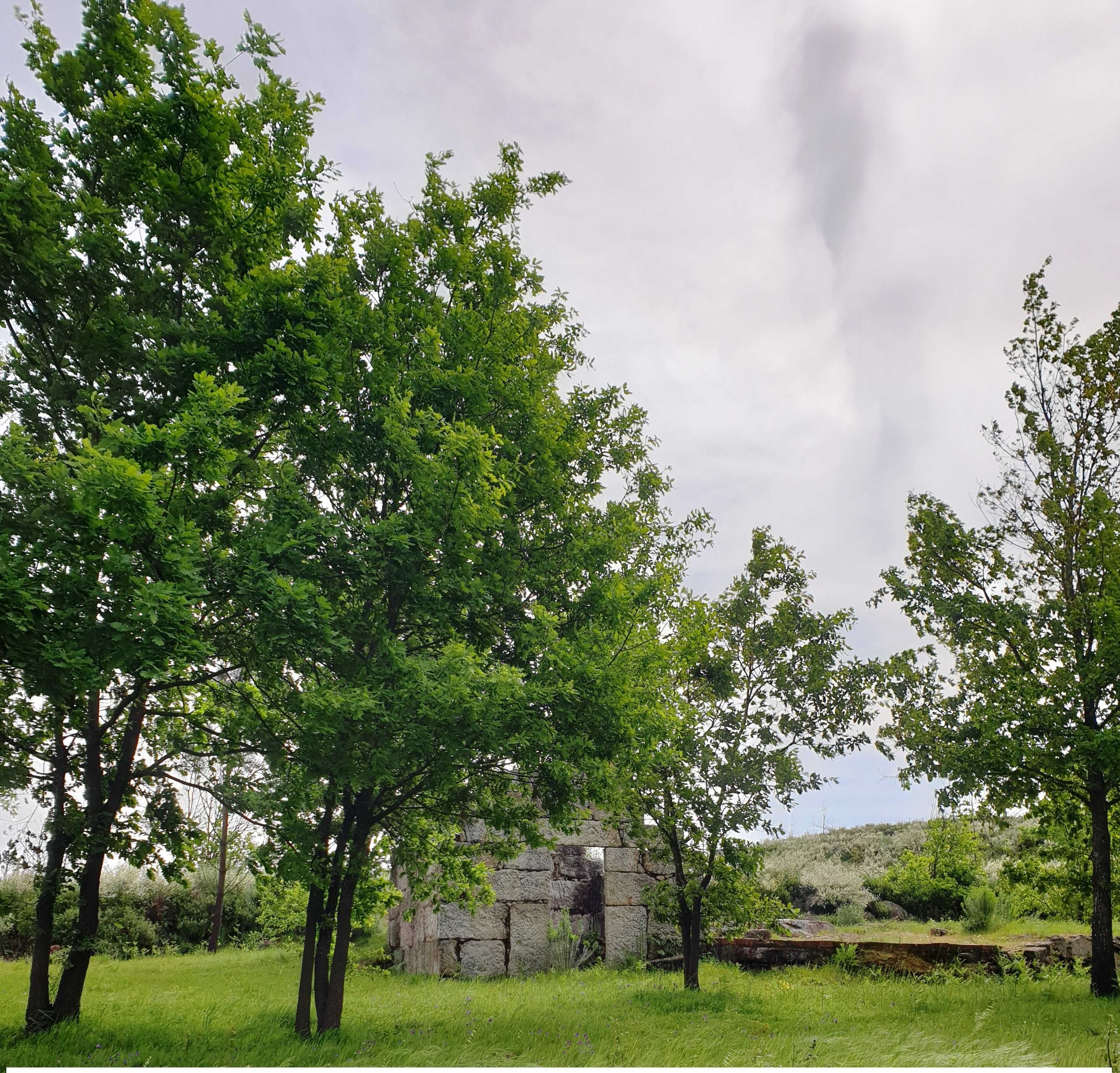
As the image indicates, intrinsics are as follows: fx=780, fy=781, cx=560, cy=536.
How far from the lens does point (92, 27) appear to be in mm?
8664

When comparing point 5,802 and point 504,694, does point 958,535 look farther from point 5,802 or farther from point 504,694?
point 5,802

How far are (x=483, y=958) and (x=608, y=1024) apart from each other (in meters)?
7.22

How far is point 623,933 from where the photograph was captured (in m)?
17.4

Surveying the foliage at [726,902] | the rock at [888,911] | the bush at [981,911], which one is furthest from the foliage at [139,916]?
the bush at [981,911]

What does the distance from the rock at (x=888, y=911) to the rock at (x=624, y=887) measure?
6.56m

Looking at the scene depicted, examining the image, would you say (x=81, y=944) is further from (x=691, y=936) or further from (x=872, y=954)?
(x=872, y=954)

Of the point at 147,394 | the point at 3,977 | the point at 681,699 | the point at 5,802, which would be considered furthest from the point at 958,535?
the point at 3,977

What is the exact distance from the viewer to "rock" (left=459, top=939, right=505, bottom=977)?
52.0 feet

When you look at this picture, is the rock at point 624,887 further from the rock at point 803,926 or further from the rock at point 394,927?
the rock at point 394,927

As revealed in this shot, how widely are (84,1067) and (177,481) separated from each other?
5575 millimetres

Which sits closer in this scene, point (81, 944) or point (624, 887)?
point (81, 944)

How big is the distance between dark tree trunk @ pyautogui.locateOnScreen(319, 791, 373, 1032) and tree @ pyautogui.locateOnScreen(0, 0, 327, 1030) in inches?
94.6

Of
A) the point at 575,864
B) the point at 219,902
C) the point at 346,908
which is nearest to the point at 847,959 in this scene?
the point at 575,864

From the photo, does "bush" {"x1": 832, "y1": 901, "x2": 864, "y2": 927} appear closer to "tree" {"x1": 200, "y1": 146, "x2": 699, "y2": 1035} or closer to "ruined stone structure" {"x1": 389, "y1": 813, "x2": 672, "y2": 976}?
"ruined stone structure" {"x1": 389, "y1": 813, "x2": 672, "y2": 976}
